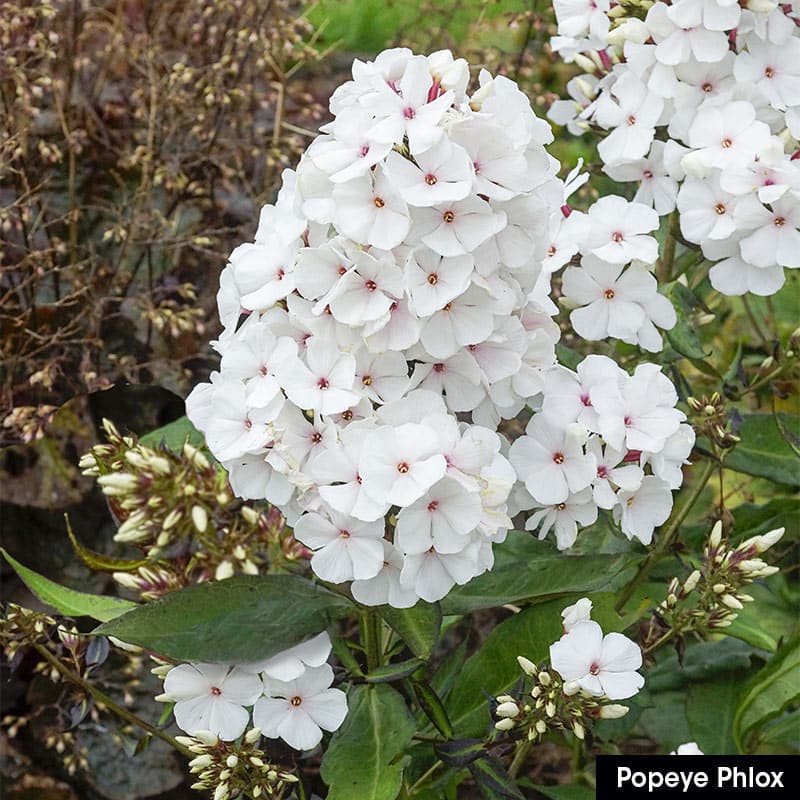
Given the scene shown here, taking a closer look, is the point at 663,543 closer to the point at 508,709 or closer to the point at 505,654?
the point at 505,654

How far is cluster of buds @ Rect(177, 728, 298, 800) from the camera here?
40.4 inches

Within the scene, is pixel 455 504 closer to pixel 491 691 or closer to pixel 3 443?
pixel 491 691

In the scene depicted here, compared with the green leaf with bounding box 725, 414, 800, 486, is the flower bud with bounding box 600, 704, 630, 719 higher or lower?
higher

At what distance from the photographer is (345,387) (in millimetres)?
923

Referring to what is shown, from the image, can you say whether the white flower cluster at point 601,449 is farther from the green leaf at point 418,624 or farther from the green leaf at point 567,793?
the green leaf at point 567,793


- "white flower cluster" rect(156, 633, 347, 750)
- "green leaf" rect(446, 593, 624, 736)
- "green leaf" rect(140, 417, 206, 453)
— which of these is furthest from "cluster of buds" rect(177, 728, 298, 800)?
"green leaf" rect(140, 417, 206, 453)

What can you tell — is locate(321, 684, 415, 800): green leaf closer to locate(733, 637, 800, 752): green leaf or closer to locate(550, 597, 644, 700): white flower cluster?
locate(550, 597, 644, 700): white flower cluster

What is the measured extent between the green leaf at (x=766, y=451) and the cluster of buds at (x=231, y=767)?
2.29ft

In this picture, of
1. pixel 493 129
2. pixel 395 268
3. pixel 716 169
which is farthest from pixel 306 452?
pixel 716 169

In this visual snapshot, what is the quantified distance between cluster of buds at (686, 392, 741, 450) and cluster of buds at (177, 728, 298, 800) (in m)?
0.58

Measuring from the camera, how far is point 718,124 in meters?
1.22

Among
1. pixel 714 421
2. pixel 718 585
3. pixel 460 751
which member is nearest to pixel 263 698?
pixel 460 751

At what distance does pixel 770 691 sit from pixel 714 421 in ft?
1.28

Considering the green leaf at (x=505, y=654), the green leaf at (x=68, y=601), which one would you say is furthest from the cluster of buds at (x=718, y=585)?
the green leaf at (x=68, y=601)
